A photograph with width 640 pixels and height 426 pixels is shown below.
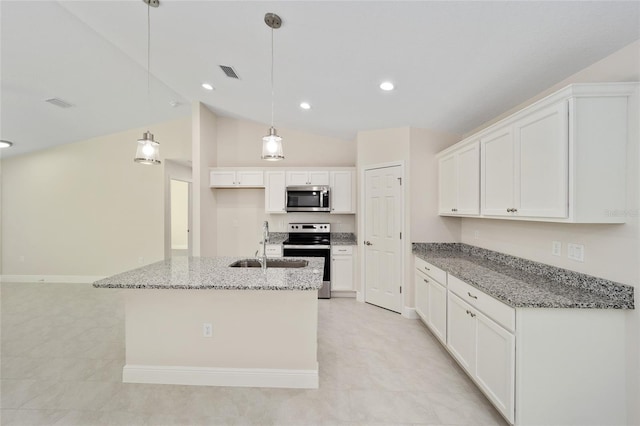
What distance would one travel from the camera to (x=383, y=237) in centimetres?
379

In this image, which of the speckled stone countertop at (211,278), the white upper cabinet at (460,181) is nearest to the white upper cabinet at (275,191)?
the speckled stone countertop at (211,278)

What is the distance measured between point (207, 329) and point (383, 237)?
258cm

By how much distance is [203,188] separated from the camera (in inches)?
173

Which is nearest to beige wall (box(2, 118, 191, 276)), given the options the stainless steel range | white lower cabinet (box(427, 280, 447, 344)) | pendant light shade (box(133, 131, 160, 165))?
the stainless steel range

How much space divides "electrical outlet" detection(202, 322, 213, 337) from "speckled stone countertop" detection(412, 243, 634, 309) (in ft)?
7.05

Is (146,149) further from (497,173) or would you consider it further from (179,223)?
(179,223)

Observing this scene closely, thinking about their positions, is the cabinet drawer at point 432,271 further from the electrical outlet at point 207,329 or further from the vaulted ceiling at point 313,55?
the electrical outlet at point 207,329

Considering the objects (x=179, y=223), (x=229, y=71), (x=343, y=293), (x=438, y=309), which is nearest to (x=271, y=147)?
(x=229, y=71)

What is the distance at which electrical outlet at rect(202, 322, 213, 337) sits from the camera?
6.99ft

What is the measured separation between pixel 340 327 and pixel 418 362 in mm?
988

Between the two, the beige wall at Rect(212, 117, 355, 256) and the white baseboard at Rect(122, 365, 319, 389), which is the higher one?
the beige wall at Rect(212, 117, 355, 256)

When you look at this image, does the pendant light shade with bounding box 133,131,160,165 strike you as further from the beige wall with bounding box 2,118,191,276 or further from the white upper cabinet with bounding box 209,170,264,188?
the beige wall with bounding box 2,118,191,276

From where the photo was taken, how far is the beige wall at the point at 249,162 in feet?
15.7

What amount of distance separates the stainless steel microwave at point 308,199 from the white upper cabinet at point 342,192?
163mm
